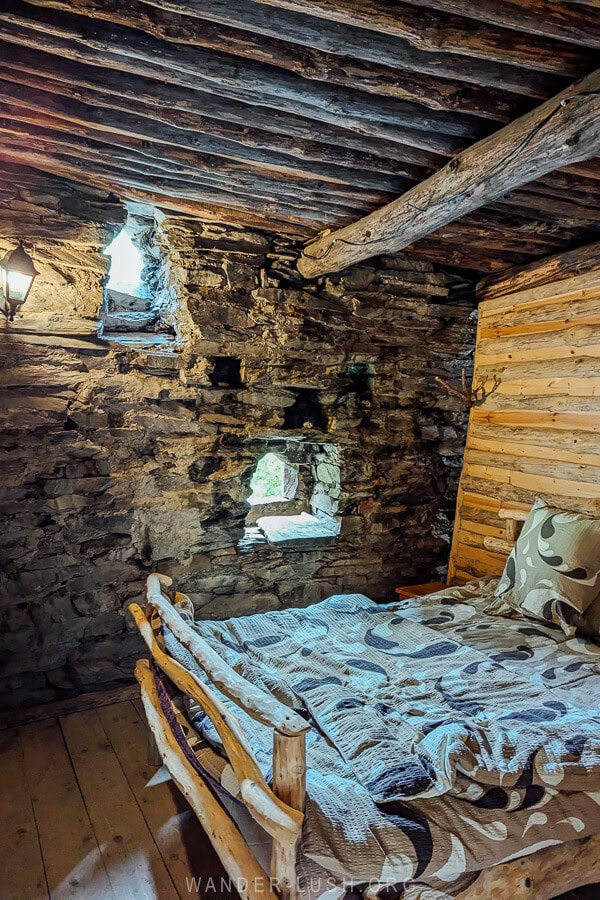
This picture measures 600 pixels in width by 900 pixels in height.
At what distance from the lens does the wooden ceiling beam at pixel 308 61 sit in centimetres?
175

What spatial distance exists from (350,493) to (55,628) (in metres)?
1.94

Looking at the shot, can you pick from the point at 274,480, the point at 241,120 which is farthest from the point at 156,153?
the point at 274,480

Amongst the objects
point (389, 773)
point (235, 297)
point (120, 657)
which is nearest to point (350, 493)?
point (235, 297)

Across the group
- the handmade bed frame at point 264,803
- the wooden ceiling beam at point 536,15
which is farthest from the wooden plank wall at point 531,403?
the handmade bed frame at point 264,803

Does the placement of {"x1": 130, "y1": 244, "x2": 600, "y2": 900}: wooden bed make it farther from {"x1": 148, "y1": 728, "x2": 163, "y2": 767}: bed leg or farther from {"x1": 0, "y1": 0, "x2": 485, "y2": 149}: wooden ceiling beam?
{"x1": 0, "y1": 0, "x2": 485, "y2": 149}: wooden ceiling beam

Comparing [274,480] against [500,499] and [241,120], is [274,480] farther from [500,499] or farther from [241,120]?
[241,120]

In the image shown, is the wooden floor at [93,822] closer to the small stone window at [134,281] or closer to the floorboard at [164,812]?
the floorboard at [164,812]

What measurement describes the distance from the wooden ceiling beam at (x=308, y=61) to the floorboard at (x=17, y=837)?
2.83m

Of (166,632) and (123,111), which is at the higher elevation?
(123,111)

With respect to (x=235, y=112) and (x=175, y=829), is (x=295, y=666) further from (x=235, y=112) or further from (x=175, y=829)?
(x=235, y=112)

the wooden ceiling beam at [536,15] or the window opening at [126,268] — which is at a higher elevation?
the wooden ceiling beam at [536,15]

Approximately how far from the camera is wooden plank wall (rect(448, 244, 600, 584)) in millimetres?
3264

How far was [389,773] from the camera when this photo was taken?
1613 millimetres

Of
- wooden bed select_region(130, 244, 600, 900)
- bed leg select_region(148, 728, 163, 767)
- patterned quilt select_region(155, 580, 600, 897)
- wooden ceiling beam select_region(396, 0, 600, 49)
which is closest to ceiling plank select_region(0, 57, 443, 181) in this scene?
wooden ceiling beam select_region(396, 0, 600, 49)
